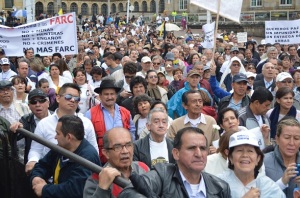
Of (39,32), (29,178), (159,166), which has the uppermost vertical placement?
(39,32)

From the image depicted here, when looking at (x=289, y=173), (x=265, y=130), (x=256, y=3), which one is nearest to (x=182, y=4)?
(x=256, y=3)

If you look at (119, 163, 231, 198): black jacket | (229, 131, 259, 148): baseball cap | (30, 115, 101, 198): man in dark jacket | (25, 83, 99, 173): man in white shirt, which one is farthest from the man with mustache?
(119, 163, 231, 198): black jacket

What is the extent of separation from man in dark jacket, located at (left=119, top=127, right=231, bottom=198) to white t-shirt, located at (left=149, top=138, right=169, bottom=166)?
1390 mm

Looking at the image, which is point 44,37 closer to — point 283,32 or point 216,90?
point 216,90

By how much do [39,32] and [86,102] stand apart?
3.63m

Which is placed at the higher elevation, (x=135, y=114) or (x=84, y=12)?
(x=84, y=12)

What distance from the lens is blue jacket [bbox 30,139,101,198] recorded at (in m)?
4.21

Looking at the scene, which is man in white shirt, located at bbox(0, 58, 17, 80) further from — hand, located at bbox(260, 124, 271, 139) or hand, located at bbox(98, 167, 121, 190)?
hand, located at bbox(98, 167, 121, 190)

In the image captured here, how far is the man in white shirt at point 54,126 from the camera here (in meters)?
5.21

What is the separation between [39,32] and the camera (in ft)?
37.7

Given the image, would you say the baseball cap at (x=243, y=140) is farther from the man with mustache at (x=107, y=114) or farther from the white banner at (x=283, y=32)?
the white banner at (x=283, y=32)

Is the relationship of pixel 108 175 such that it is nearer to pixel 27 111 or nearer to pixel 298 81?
pixel 27 111

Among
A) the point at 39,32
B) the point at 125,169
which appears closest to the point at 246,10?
the point at 39,32

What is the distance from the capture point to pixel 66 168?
4402 millimetres
